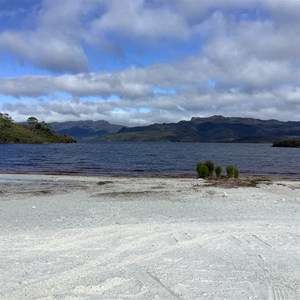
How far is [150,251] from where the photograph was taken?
8.51 m

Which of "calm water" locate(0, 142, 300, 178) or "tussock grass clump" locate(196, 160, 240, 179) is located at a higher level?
"tussock grass clump" locate(196, 160, 240, 179)

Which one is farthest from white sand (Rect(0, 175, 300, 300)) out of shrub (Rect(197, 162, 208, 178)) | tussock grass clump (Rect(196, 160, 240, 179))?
shrub (Rect(197, 162, 208, 178))

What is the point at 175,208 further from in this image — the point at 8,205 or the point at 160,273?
the point at 160,273

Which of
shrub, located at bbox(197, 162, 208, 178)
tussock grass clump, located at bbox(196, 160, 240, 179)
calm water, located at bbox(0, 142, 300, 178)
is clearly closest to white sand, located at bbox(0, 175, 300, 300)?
tussock grass clump, located at bbox(196, 160, 240, 179)

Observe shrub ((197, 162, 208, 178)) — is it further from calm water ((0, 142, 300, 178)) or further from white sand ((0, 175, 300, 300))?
white sand ((0, 175, 300, 300))

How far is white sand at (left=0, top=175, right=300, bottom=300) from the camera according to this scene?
20.2 feet

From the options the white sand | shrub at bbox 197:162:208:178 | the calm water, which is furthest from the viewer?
A: the calm water

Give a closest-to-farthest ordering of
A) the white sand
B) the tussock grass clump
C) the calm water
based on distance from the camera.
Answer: the white sand < the tussock grass clump < the calm water

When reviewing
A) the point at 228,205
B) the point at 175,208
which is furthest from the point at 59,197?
the point at 228,205

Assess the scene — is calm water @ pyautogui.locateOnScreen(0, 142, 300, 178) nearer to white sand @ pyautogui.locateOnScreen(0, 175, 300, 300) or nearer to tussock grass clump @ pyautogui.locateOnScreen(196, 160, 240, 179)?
tussock grass clump @ pyautogui.locateOnScreen(196, 160, 240, 179)

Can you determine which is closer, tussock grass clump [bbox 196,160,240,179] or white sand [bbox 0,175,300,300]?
white sand [bbox 0,175,300,300]

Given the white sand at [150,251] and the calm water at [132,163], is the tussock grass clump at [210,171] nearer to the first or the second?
the calm water at [132,163]

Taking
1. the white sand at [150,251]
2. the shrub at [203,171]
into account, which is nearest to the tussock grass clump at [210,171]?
the shrub at [203,171]

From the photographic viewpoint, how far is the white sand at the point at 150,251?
20.2 feet
